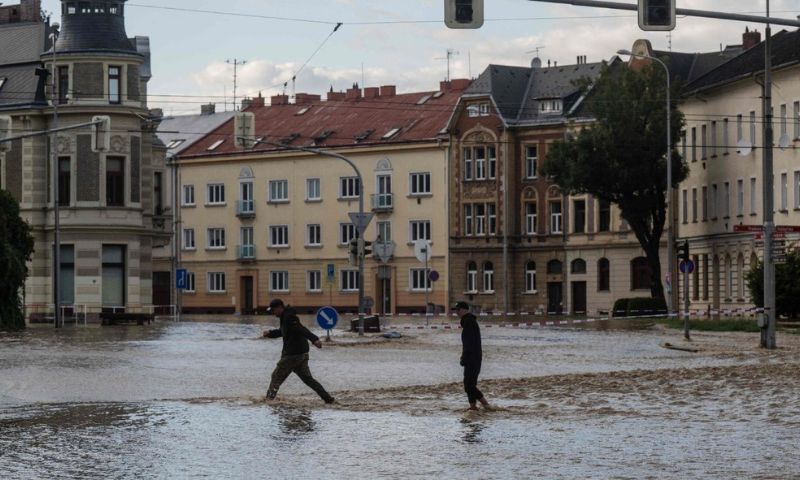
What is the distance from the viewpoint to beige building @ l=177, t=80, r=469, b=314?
10625cm

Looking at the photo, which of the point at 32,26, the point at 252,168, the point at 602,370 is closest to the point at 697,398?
the point at 602,370

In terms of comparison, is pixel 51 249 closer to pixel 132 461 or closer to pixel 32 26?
pixel 32 26

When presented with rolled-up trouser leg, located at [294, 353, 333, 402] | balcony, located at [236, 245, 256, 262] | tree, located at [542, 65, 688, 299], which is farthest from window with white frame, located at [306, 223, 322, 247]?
rolled-up trouser leg, located at [294, 353, 333, 402]

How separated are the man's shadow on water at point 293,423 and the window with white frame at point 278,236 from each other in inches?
3467

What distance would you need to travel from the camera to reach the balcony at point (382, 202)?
10762 cm

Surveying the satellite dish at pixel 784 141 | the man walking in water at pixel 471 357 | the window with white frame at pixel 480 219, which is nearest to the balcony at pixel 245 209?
the window with white frame at pixel 480 219

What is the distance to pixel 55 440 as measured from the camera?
2064cm

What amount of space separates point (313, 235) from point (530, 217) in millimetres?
15316

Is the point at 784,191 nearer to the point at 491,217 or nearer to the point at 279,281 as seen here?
the point at 491,217

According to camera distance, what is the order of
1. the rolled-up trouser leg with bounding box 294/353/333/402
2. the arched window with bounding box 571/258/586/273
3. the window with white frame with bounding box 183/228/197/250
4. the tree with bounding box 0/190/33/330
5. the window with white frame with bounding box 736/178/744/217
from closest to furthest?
1. the rolled-up trouser leg with bounding box 294/353/333/402
2. the tree with bounding box 0/190/33/330
3. the window with white frame with bounding box 736/178/744/217
4. the arched window with bounding box 571/258/586/273
5. the window with white frame with bounding box 183/228/197/250

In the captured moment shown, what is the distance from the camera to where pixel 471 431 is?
849 inches

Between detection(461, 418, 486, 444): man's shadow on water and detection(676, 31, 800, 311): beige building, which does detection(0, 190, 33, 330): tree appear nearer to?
detection(676, 31, 800, 311): beige building

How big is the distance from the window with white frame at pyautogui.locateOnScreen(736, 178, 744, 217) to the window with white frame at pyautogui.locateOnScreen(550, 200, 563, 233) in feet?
68.3

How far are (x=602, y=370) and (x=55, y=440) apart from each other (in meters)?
16.9
